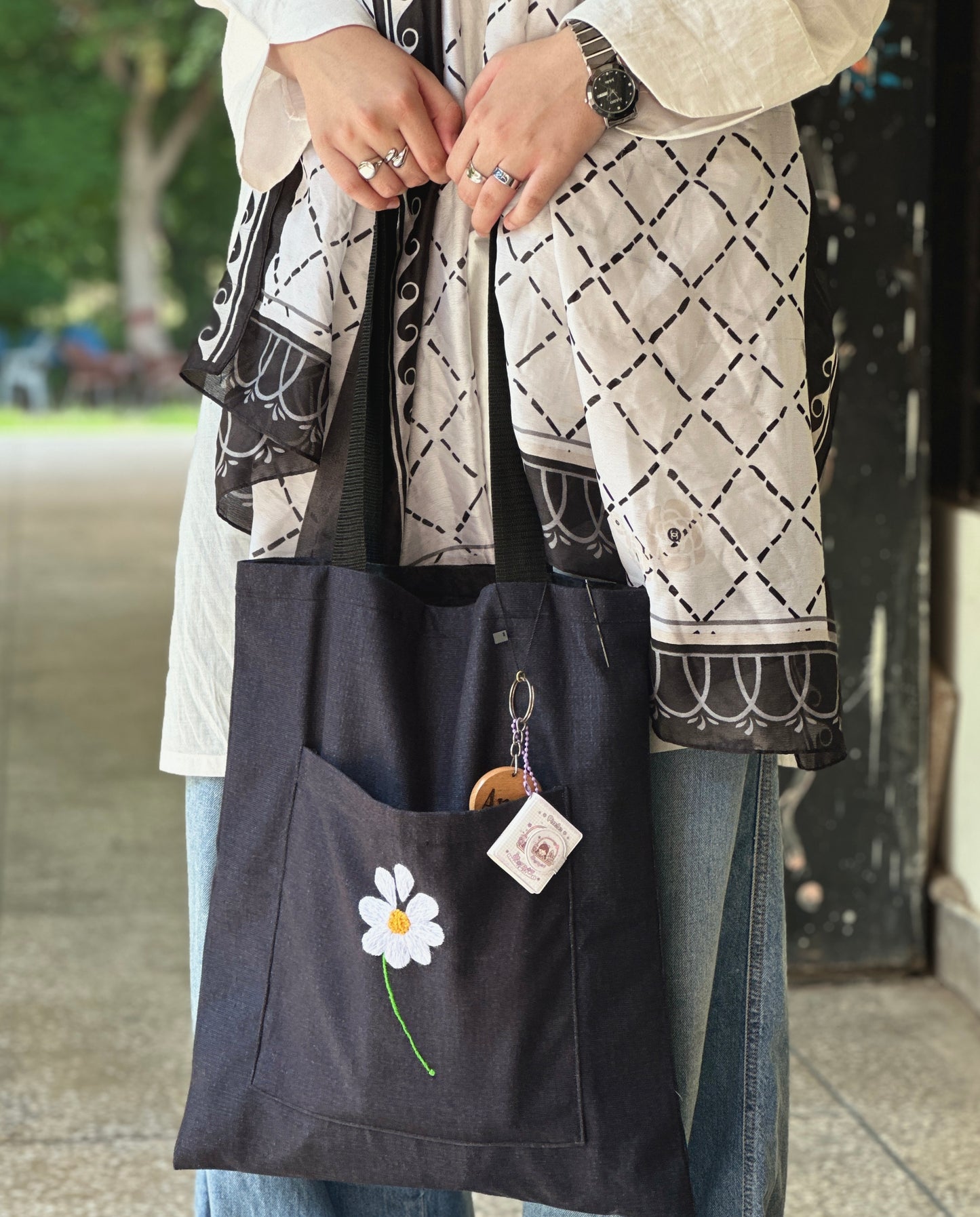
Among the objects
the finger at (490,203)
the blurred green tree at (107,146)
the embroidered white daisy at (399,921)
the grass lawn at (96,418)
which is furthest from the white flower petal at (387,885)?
the blurred green tree at (107,146)

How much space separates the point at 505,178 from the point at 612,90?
0.31 ft

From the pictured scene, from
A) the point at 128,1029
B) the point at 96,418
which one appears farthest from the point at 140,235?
the point at 128,1029

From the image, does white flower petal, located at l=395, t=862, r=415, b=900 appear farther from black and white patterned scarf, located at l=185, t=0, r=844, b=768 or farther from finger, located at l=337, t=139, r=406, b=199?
finger, located at l=337, t=139, r=406, b=199

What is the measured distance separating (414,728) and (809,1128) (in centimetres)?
136

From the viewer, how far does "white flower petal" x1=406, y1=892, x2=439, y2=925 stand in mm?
997

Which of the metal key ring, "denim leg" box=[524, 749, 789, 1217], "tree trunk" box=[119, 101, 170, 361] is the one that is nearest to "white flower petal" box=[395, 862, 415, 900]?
the metal key ring

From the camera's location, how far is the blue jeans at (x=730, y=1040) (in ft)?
3.82

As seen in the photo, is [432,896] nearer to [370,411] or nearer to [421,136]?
[370,411]

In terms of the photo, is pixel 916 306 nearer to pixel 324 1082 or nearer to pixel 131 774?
pixel 324 1082

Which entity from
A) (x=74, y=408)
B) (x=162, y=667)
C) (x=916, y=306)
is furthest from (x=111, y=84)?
(x=916, y=306)

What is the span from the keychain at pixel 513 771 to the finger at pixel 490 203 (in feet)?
1.02

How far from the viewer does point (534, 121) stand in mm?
988

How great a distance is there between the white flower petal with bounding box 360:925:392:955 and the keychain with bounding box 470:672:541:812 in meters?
0.10

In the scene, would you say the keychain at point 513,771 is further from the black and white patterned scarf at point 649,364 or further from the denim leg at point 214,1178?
the denim leg at point 214,1178
